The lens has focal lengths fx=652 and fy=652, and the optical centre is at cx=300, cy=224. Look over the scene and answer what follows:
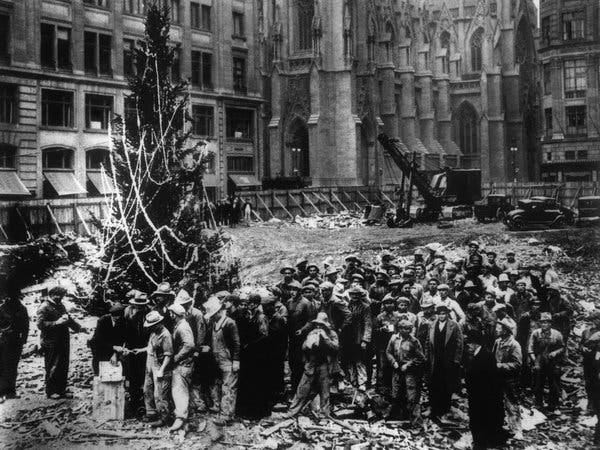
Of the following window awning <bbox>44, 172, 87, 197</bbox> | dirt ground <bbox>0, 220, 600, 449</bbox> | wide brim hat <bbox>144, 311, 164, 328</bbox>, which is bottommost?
dirt ground <bbox>0, 220, 600, 449</bbox>

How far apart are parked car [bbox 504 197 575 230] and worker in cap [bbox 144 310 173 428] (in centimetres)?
1759

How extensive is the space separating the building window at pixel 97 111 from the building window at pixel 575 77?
23809mm

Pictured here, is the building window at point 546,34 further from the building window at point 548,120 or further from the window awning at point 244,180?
the window awning at point 244,180

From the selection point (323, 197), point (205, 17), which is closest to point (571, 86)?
point (323, 197)

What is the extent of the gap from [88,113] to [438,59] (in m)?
45.5

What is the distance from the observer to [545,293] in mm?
12914

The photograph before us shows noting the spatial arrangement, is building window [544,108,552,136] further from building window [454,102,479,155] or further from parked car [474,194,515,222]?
building window [454,102,479,155]

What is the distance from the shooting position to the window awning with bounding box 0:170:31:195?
90.3 feet

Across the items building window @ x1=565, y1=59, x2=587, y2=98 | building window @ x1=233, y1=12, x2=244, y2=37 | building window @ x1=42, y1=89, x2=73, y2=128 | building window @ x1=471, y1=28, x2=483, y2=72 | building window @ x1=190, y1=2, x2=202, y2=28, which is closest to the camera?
building window @ x1=565, y1=59, x2=587, y2=98

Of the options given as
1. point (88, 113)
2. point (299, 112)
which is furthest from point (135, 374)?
point (299, 112)

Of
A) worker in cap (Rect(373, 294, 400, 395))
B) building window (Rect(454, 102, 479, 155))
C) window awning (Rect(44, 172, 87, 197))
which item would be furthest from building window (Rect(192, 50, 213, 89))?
building window (Rect(454, 102, 479, 155))

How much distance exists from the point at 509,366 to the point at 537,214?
1640 cm

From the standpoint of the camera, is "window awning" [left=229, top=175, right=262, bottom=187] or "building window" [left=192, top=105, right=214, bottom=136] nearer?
"building window" [left=192, top=105, right=214, bottom=136]

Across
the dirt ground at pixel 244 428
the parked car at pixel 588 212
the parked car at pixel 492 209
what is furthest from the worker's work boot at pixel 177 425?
the parked car at pixel 492 209
